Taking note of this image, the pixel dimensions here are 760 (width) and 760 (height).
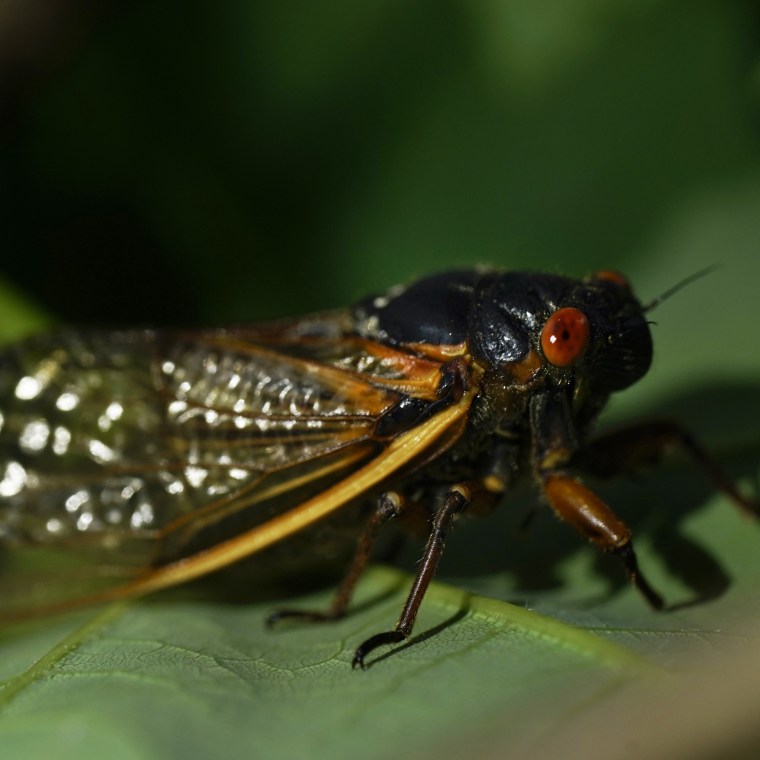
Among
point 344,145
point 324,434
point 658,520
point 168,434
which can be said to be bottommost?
point 168,434

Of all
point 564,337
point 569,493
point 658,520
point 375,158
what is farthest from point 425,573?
point 375,158

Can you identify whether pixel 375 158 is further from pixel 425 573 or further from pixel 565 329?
pixel 425 573

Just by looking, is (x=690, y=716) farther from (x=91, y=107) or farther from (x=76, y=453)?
(x=91, y=107)

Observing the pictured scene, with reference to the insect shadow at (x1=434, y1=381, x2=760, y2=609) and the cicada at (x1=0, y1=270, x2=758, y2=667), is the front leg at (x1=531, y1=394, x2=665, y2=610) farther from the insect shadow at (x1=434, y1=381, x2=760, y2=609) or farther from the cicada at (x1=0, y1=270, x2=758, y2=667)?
the insect shadow at (x1=434, y1=381, x2=760, y2=609)

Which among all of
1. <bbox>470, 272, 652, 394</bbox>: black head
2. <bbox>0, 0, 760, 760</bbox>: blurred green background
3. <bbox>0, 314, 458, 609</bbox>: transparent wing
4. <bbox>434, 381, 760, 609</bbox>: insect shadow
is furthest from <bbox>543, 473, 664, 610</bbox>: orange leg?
<bbox>0, 0, 760, 760</bbox>: blurred green background

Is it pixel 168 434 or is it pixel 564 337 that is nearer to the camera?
pixel 564 337

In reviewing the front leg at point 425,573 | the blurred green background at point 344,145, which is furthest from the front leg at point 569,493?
the blurred green background at point 344,145

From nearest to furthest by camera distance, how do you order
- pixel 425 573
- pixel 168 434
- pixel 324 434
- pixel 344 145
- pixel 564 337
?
pixel 425 573 < pixel 564 337 < pixel 324 434 < pixel 168 434 < pixel 344 145
